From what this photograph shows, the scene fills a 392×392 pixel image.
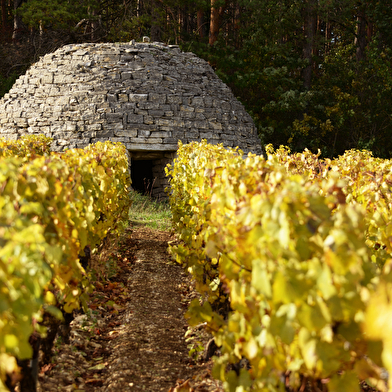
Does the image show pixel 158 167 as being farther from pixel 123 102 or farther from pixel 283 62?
pixel 283 62

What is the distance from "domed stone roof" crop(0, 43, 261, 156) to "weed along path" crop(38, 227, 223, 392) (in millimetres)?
5933

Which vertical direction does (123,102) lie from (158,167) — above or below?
above

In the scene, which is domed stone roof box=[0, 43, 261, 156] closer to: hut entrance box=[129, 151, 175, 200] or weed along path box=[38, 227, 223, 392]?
hut entrance box=[129, 151, 175, 200]

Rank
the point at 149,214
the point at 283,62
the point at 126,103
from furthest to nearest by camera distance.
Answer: the point at 283,62, the point at 126,103, the point at 149,214

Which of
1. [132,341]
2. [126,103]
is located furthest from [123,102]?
[132,341]

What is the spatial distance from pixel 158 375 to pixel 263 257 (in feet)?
6.07

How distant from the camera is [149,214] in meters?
9.52

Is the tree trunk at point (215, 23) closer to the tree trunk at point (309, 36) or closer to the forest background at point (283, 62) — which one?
the forest background at point (283, 62)

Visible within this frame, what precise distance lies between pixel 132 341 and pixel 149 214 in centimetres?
610

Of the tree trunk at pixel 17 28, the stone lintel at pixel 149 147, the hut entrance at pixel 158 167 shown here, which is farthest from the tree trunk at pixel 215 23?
the tree trunk at pixel 17 28

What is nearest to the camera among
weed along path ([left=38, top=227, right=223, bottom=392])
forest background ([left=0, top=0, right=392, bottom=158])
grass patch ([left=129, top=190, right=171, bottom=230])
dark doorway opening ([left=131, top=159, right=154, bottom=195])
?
weed along path ([left=38, top=227, right=223, bottom=392])

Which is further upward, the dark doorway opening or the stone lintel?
the stone lintel

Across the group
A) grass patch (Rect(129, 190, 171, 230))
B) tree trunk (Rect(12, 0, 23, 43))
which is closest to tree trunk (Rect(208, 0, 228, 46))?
grass patch (Rect(129, 190, 171, 230))

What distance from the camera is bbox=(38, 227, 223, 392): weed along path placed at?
2.88m
